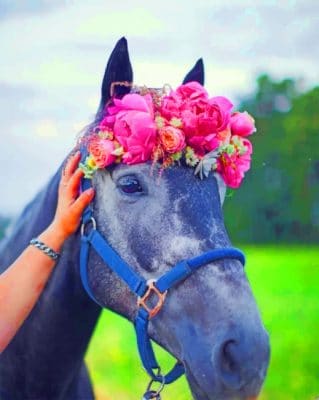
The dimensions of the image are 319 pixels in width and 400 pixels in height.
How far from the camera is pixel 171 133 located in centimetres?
141

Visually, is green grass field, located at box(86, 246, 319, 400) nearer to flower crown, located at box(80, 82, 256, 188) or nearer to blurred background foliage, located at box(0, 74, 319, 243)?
blurred background foliage, located at box(0, 74, 319, 243)

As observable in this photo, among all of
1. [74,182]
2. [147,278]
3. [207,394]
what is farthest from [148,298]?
[74,182]

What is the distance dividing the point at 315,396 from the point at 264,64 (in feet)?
3.90

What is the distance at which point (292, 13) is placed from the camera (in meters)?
2.21

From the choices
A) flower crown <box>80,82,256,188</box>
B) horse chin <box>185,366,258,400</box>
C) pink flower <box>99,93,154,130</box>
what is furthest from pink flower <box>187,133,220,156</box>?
horse chin <box>185,366,258,400</box>

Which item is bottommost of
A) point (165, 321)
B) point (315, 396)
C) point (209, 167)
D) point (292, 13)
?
point (315, 396)

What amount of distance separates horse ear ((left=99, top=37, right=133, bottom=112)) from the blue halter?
0.77 feet

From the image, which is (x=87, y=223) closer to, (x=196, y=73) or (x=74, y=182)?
(x=74, y=182)

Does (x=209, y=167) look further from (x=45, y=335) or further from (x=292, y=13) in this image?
(x=292, y=13)

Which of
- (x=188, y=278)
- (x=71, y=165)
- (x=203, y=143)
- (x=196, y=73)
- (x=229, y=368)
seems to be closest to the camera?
(x=229, y=368)

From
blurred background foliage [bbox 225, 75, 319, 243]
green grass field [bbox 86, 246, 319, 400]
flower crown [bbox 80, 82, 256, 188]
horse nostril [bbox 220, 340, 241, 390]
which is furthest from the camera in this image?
blurred background foliage [bbox 225, 75, 319, 243]

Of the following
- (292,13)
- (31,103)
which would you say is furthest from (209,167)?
(292,13)

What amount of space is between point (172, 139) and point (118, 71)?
0.26m

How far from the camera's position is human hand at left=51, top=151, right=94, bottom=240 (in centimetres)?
151
